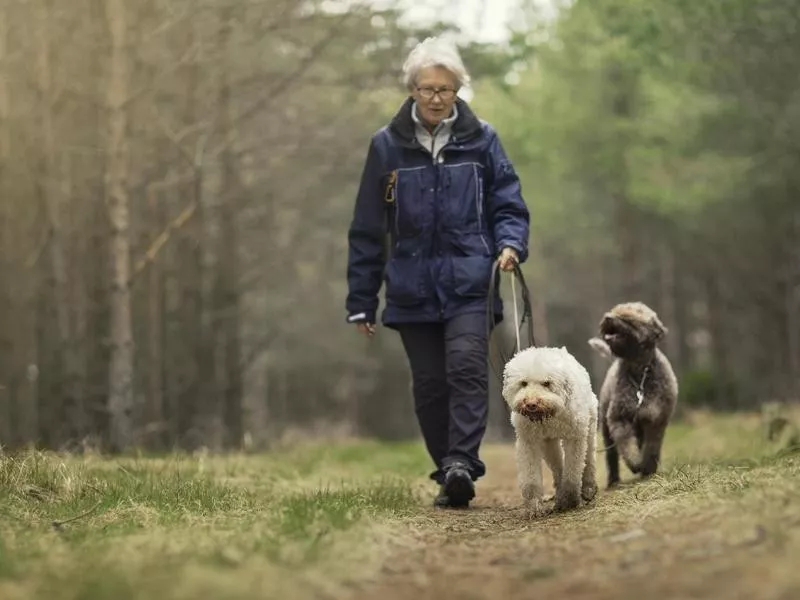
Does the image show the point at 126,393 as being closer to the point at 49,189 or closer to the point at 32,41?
the point at 49,189

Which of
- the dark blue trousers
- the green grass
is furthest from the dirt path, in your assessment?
the dark blue trousers

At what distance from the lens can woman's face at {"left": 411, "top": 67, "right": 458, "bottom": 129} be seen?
770 centimetres

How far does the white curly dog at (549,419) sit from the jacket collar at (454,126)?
73.2 inches

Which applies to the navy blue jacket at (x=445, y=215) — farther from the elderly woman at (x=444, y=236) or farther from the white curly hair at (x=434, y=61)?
the white curly hair at (x=434, y=61)

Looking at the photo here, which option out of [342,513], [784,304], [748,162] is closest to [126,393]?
[342,513]

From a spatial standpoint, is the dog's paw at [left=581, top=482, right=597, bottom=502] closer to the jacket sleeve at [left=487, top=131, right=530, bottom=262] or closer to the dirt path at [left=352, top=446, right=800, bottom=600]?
the dirt path at [left=352, top=446, right=800, bottom=600]

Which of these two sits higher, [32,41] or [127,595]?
[32,41]

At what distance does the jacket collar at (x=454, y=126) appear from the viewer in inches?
307

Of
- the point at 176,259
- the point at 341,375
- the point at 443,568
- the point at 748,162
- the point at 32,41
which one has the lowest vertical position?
the point at 341,375

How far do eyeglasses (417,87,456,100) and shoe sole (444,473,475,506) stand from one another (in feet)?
8.35

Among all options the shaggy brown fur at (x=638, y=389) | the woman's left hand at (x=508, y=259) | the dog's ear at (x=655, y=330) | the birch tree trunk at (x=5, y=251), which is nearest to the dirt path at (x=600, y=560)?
the woman's left hand at (x=508, y=259)

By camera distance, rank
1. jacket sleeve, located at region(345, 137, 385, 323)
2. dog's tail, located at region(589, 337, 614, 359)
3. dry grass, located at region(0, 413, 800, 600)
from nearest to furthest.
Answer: dry grass, located at region(0, 413, 800, 600), jacket sleeve, located at region(345, 137, 385, 323), dog's tail, located at region(589, 337, 614, 359)

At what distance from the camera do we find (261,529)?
4.84 metres

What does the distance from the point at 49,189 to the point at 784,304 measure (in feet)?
55.8
